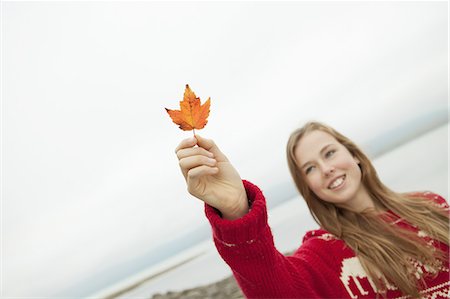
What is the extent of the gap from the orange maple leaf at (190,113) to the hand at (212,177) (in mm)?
52

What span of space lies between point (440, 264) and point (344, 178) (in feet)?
2.41

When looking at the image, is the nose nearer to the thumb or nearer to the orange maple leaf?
the thumb

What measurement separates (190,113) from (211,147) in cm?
18

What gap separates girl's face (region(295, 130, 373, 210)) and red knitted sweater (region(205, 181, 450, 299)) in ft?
0.87

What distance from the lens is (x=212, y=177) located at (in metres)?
1.46

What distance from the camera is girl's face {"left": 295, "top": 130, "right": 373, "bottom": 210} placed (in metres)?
2.43

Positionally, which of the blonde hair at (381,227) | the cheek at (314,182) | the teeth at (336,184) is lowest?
the blonde hair at (381,227)

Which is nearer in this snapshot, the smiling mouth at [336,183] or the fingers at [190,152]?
the fingers at [190,152]

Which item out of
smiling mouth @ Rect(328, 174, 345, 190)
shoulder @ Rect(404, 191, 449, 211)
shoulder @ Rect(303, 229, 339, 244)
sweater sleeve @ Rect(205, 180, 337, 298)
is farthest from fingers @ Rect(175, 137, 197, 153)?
shoulder @ Rect(404, 191, 449, 211)

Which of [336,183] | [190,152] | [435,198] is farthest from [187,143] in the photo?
[435,198]

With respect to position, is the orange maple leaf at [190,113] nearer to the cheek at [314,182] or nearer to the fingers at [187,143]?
the fingers at [187,143]

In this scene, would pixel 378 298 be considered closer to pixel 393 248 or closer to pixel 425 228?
pixel 393 248

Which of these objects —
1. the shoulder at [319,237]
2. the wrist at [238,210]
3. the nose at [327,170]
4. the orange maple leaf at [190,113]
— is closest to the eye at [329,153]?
the nose at [327,170]

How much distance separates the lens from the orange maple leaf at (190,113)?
4.19 ft
